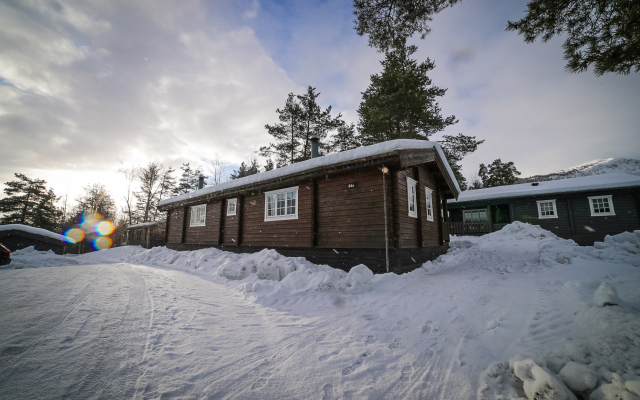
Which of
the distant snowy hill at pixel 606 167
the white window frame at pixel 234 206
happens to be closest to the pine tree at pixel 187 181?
the white window frame at pixel 234 206

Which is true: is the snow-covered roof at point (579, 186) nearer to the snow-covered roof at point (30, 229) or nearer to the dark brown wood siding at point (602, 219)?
the dark brown wood siding at point (602, 219)

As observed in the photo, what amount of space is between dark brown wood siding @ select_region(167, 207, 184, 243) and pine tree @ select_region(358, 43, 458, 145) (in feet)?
50.1

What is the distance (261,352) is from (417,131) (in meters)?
21.0

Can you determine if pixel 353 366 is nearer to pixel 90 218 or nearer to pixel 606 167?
pixel 90 218

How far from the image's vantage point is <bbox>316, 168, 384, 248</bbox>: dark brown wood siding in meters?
7.61

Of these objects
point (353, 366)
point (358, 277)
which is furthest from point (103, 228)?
point (353, 366)

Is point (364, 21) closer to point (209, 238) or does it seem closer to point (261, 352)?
point (261, 352)

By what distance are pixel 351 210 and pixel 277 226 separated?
3527mm

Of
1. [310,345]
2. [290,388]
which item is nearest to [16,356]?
[290,388]

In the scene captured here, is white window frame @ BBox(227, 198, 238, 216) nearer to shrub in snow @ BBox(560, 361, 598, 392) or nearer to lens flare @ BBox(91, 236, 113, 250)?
shrub in snow @ BBox(560, 361, 598, 392)

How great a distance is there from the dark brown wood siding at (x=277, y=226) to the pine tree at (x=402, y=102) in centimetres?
1138

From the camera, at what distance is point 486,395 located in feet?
7.17

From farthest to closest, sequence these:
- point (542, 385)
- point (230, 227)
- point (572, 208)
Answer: point (572, 208), point (230, 227), point (542, 385)

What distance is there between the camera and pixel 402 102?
18.4 m
